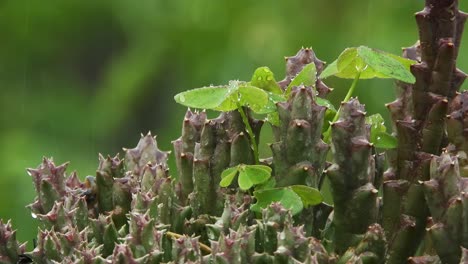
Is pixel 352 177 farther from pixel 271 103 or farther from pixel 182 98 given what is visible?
pixel 182 98

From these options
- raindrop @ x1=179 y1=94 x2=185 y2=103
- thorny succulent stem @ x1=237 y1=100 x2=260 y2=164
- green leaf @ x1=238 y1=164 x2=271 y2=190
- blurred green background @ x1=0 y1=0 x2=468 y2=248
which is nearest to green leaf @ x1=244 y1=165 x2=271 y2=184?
green leaf @ x1=238 y1=164 x2=271 y2=190

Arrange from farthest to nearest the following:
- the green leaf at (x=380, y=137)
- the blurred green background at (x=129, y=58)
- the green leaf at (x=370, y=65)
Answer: the blurred green background at (x=129, y=58) → the green leaf at (x=380, y=137) → the green leaf at (x=370, y=65)

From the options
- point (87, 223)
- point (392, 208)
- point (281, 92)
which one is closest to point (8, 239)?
point (87, 223)

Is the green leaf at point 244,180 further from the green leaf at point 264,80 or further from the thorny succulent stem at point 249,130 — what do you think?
the green leaf at point 264,80

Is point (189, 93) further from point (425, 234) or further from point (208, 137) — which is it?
point (425, 234)

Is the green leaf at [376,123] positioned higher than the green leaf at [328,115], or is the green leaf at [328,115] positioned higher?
the green leaf at [328,115]

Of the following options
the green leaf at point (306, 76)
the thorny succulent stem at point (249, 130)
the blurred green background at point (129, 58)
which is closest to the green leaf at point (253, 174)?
the thorny succulent stem at point (249, 130)
